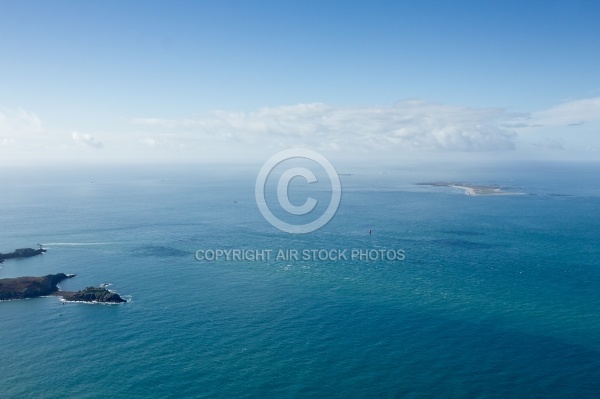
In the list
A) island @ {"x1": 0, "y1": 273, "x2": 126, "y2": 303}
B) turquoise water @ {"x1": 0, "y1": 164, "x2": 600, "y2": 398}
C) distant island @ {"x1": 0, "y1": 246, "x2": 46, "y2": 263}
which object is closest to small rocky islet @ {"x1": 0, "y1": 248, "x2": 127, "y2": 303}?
island @ {"x1": 0, "y1": 273, "x2": 126, "y2": 303}

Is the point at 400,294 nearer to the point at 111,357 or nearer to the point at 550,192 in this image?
the point at 111,357

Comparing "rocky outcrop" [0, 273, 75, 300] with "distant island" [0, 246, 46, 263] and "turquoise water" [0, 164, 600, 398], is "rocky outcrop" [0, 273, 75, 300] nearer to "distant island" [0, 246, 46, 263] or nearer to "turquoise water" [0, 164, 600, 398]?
"turquoise water" [0, 164, 600, 398]

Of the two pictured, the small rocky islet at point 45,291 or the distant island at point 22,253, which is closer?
the small rocky islet at point 45,291

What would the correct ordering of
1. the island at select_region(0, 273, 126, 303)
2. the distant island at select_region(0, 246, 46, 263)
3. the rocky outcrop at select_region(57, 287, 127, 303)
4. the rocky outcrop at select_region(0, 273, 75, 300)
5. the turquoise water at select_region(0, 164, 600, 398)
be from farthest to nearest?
the distant island at select_region(0, 246, 46, 263) → the rocky outcrop at select_region(0, 273, 75, 300) → the island at select_region(0, 273, 126, 303) → the rocky outcrop at select_region(57, 287, 127, 303) → the turquoise water at select_region(0, 164, 600, 398)

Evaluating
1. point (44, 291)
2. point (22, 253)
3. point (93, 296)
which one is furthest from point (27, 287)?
point (22, 253)

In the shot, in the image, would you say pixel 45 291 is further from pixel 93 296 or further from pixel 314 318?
pixel 314 318

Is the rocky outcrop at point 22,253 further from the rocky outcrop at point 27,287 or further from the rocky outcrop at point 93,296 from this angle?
the rocky outcrop at point 93,296

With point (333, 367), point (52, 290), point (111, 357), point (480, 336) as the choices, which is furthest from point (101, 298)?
point (480, 336)

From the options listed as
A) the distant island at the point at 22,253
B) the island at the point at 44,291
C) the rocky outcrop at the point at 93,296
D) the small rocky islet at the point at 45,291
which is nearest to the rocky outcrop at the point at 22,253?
the distant island at the point at 22,253

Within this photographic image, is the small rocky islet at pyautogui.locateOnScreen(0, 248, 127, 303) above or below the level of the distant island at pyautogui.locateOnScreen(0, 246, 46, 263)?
below
